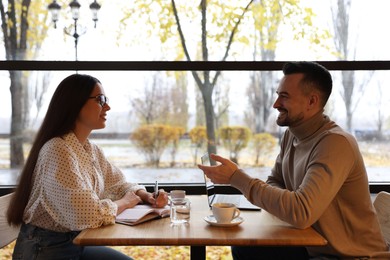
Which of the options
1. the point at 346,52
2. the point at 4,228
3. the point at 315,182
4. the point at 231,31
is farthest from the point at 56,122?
the point at 346,52

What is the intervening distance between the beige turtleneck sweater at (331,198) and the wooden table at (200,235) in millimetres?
85

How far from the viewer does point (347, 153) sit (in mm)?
1892

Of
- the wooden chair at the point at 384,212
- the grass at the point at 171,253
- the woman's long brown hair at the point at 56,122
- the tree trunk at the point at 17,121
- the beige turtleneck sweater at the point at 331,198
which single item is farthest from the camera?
the grass at the point at 171,253

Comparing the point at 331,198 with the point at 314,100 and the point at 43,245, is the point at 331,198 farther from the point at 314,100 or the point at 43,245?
the point at 43,245

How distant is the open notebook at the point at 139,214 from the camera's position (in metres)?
1.91

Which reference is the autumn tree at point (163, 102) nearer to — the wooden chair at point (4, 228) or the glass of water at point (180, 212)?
the wooden chair at point (4, 228)

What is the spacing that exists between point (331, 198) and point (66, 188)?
1.04m

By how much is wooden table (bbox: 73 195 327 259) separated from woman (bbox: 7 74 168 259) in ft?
0.42

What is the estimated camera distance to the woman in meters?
1.87

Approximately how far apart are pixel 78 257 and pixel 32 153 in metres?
0.51

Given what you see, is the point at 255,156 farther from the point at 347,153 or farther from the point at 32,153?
the point at 32,153

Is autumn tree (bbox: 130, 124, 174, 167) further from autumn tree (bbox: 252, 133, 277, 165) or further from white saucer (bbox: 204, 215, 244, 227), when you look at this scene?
white saucer (bbox: 204, 215, 244, 227)

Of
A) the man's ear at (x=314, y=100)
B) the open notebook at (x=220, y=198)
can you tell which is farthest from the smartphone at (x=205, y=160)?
A: the man's ear at (x=314, y=100)

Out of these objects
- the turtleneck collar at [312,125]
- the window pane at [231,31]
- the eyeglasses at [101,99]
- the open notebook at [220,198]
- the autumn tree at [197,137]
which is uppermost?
Result: the window pane at [231,31]
